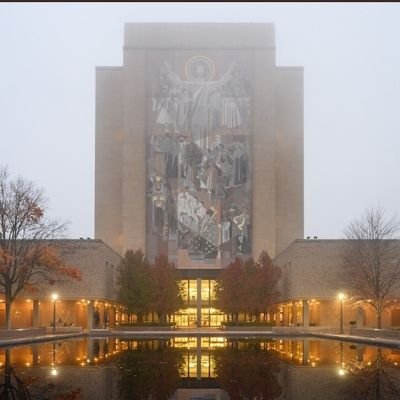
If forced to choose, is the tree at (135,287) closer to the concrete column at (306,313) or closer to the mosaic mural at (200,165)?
the concrete column at (306,313)

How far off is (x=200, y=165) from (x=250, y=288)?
29013mm

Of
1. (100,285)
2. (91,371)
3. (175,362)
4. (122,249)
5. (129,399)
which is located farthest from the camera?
(122,249)

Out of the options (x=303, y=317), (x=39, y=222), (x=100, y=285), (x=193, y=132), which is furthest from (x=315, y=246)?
(x=193, y=132)

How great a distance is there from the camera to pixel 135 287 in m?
76.4

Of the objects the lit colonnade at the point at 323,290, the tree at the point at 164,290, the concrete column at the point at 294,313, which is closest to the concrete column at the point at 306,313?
the lit colonnade at the point at 323,290

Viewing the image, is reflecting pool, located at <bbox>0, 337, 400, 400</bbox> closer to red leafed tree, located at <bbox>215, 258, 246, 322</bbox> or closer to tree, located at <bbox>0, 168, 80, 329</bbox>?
tree, located at <bbox>0, 168, 80, 329</bbox>

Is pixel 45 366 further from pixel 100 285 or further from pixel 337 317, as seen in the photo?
pixel 337 317

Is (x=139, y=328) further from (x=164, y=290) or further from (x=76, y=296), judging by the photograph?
(x=164, y=290)

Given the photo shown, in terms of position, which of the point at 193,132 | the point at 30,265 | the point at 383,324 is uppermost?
the point at 193,132

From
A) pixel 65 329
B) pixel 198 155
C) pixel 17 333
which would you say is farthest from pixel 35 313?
pixel 198 155

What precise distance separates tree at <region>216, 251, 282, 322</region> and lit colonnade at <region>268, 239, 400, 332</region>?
6.74ft

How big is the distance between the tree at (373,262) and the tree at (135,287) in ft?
66.5

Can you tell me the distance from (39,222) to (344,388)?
44068 millimetres

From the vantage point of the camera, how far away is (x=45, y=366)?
28594 millimetres
